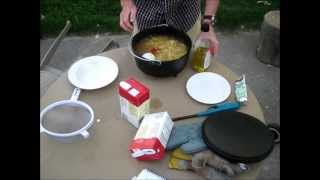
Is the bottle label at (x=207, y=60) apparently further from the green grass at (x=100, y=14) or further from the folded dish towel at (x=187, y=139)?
the green grass at (x=100, y=14)

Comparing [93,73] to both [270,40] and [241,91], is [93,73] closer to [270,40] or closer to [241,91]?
[241,91]

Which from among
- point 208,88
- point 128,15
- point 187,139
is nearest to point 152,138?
point 187,139

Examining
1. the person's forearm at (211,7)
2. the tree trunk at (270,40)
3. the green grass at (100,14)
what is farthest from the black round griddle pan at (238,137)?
the green grass at (100,14)

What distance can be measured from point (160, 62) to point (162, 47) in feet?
0.46

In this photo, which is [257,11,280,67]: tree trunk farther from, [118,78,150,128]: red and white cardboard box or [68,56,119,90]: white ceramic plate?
[118,78,150,128]: red and white cardboard box

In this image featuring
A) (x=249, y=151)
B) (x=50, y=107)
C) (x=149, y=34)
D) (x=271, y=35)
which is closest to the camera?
(x=249, y=151)

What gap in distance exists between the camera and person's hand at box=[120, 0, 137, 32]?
1876mm

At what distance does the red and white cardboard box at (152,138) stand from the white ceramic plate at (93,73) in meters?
0.32

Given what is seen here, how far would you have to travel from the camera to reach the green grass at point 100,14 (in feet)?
10.6

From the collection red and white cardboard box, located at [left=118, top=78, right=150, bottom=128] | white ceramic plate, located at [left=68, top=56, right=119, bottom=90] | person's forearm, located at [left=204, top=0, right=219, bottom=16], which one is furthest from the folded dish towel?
person's forearm, located at [left=204, top=0, right=219, bottom=16]
